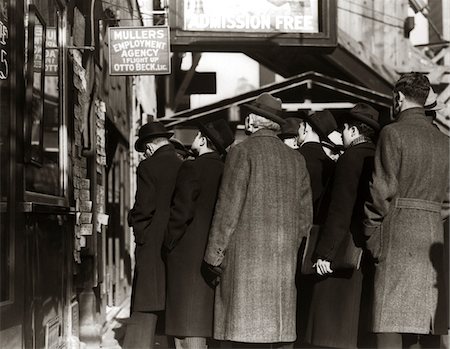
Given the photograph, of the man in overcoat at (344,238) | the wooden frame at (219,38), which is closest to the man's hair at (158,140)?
the man in overcoat at (344,238)

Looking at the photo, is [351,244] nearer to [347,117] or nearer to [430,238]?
[430,238]

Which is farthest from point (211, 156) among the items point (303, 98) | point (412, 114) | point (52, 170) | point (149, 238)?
point (303, 98)

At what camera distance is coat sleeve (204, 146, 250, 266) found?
18.9ft

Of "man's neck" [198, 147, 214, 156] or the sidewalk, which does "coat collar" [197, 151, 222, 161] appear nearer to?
"man's neck" [198, 147, 214, 156]

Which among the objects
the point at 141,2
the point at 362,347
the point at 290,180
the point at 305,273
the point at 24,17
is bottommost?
the point at 362,347

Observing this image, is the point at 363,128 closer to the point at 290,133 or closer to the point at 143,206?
the point at 290,133

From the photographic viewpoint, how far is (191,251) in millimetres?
6391

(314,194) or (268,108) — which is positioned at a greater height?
(268,108)

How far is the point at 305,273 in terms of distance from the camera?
579cm

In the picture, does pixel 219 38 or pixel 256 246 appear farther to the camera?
pixel 219 38

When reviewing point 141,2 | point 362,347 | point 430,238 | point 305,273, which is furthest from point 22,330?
point 141,2

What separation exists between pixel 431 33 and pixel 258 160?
1641 centimetres

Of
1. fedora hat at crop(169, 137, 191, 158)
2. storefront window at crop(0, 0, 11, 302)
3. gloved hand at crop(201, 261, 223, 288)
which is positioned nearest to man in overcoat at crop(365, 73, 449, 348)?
gloved hand at crop(201, 261, 223, 288)

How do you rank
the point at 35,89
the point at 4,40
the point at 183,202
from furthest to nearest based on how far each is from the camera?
the point at 183,202 → the point at 35,89 → the point at 4,40
